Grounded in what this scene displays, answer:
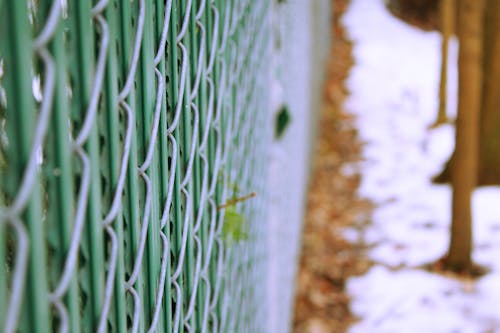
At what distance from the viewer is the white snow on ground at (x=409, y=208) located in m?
4.85

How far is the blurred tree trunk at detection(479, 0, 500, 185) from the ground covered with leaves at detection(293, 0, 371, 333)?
1181 millimetres

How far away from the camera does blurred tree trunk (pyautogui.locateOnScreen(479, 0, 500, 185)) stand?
6.85m

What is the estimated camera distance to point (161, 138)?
54.6 inches

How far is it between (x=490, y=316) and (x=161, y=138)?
384 centimetres

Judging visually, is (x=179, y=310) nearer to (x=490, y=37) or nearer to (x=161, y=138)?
(x=161, y=138)

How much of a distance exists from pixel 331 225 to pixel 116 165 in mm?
5746

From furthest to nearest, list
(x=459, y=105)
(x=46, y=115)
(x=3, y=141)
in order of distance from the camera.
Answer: (x=459, y=105), (x=3, y=141), (x=46, y=115)

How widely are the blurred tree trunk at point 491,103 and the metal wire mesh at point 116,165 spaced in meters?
5.16

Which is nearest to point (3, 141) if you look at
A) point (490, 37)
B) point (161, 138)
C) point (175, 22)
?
point (161, 138)

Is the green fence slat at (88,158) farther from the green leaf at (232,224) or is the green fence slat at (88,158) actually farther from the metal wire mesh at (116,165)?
the green leaf at (232,224)

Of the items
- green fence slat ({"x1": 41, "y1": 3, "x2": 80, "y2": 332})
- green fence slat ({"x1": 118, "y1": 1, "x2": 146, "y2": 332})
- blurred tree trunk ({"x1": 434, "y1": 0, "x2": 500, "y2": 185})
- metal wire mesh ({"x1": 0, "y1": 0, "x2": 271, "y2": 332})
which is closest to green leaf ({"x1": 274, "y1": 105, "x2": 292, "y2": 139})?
metal wire mesh ({"x1": 0, "y1": 0, "x2": 271, "y2": 332})

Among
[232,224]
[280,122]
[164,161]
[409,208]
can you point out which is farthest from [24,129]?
[409,208]

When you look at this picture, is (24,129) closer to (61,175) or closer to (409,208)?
(61,175)

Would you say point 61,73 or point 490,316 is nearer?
point 61,73
